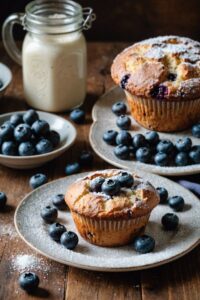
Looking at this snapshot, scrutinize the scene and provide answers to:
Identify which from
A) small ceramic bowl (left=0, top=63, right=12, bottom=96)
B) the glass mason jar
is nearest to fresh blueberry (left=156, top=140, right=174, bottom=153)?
the glass mason jar

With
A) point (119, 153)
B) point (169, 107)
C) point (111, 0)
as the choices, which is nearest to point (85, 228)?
point (119, 153)

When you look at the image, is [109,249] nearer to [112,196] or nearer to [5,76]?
[112,196]

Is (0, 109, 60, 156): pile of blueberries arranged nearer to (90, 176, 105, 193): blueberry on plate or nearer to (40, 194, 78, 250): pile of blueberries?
(40, 194, 78, 250): pile of blueberries

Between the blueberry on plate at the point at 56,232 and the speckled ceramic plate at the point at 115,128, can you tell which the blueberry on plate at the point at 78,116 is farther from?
the blueberry on plate at the point at 56,232

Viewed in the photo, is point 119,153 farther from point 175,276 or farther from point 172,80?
point 175,276

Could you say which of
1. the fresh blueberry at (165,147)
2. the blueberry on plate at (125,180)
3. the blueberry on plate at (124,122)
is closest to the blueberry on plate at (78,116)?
the blueberry on plate at (124,122)
